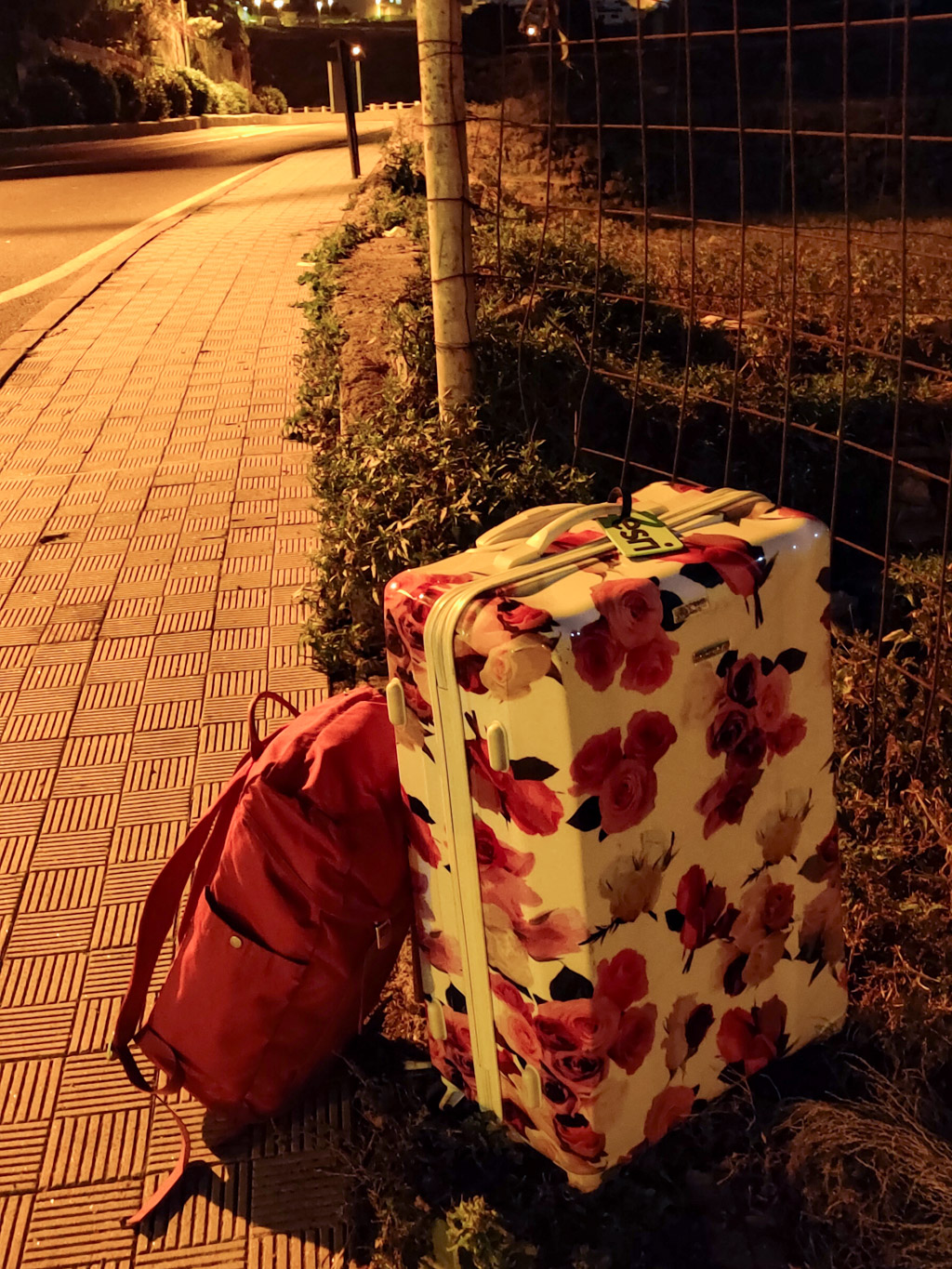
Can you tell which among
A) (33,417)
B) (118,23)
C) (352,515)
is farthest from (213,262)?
(118,23)

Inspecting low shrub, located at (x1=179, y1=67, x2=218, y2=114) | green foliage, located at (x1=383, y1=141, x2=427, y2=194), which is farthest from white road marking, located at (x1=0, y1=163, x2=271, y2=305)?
low shrub, located at (x1=179, y1=67, x2=218, y2=114)

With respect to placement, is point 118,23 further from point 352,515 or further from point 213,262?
point 352,515

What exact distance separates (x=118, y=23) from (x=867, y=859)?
36616 millimetres

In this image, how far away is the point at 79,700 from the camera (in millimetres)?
3457

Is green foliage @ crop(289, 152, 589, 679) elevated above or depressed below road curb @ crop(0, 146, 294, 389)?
below

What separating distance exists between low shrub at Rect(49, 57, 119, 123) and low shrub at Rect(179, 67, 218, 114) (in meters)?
4.47

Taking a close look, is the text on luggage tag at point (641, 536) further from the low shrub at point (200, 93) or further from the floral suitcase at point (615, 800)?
the low shrub at point (200, 93)

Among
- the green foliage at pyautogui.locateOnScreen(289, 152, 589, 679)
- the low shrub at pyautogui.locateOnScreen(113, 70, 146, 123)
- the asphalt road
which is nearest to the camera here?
the green foliage at pyautogui.locateOnScreen(289, 152, 589, 679)

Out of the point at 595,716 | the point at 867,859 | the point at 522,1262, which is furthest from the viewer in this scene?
the point at 867,859

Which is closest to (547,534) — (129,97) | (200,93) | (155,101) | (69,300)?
(69,300)

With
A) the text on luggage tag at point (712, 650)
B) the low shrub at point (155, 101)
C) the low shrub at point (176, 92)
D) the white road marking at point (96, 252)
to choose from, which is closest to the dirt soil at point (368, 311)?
the text on luggage tag at point (712, 650)

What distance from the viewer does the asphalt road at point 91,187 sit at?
9.55 m

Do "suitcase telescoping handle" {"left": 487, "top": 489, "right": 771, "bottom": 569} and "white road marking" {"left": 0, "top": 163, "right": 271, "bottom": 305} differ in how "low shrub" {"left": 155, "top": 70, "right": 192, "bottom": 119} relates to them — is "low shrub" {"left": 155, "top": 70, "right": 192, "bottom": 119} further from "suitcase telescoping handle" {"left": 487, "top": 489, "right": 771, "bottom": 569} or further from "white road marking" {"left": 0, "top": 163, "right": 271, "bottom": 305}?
"suitcase telescoping handle" {"left": 487, "top": 489, "right": 771, "bottom": 569}

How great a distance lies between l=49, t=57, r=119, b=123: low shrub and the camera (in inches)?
1072
